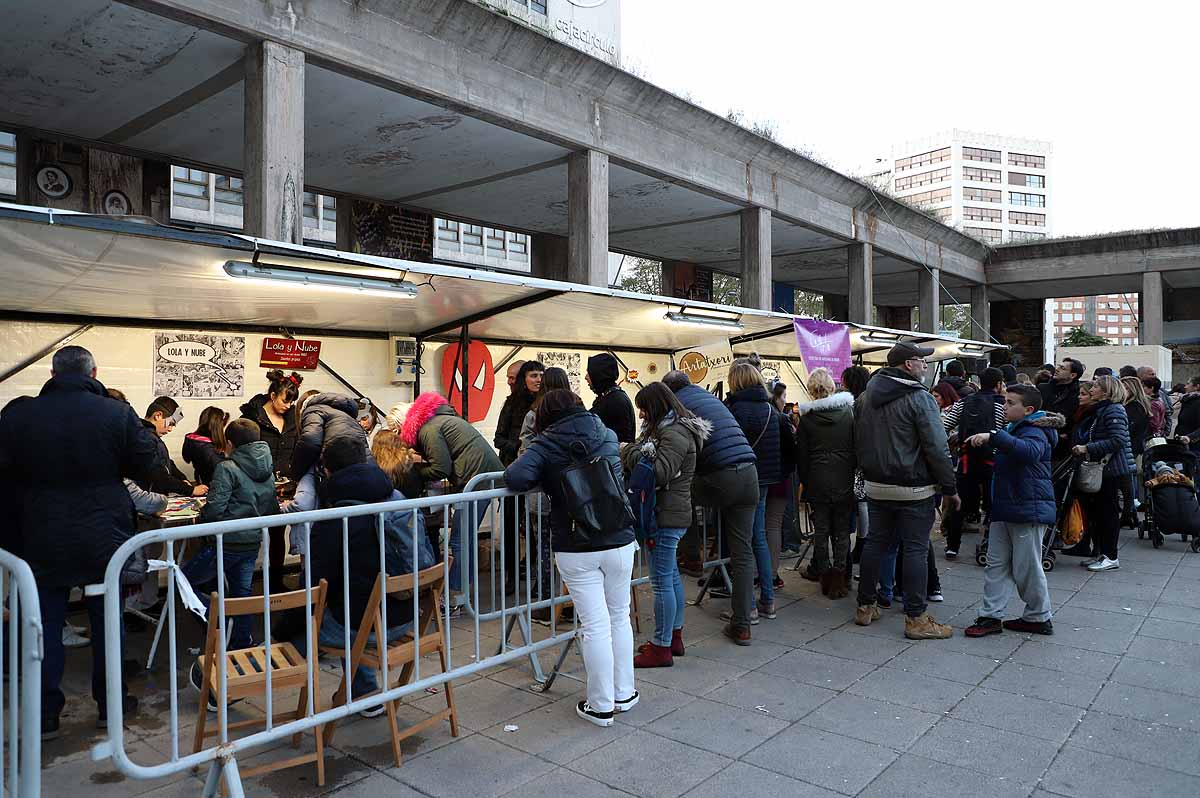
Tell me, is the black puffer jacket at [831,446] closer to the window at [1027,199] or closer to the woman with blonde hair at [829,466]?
the woman with blonde hair at [829,466]

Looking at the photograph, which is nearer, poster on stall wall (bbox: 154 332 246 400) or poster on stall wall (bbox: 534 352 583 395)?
poster on stall wall (bbox: 154 332 246 400)

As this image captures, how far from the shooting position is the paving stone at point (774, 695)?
441 centimetres

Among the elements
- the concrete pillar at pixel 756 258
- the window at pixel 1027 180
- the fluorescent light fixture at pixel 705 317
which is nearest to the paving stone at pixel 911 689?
the fluorescent light fixture at pixel 705 317

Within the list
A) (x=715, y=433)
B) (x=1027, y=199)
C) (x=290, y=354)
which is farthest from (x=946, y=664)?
(x=1027, y=199)

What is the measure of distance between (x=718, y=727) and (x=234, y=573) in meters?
3.05

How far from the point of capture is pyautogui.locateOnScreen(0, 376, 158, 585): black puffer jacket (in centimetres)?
396

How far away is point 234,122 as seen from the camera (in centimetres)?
988

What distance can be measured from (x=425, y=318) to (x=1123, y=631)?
21.0ft

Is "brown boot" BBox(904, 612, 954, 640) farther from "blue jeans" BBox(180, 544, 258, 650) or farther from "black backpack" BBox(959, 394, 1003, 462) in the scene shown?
"blue jeans" BBox(180, 544, 258, 650)

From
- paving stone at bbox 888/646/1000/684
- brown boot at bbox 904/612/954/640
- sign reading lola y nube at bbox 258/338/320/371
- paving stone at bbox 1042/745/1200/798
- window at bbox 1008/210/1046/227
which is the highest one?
window at bbox 1008/210/1046/227

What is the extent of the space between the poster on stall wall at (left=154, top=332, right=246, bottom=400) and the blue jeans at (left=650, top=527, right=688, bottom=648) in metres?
4.68

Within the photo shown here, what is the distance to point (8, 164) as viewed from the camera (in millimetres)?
9562

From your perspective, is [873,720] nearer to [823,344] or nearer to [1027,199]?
[823,344]

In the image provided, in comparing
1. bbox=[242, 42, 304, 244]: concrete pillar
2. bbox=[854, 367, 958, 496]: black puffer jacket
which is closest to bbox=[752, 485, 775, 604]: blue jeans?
bbox=[854, 367, 958, 496]: black puffer jacket
